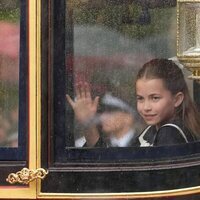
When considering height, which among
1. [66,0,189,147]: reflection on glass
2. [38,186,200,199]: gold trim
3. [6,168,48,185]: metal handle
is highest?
[66,0,189,147]: reflection on glass

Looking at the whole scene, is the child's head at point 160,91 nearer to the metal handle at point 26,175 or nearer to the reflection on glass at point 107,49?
the reflection on glass at point 107,49

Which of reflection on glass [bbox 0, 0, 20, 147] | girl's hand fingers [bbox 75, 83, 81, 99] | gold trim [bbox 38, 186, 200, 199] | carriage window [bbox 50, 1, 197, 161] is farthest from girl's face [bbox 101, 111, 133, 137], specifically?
reflection on glass [bbox 0, 0, 20, 147]

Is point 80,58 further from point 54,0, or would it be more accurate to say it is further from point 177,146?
point 177,146

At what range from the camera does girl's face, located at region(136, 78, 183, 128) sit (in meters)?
2.63

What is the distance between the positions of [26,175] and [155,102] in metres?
0.61

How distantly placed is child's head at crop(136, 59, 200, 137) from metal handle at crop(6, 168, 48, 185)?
1.56 feet

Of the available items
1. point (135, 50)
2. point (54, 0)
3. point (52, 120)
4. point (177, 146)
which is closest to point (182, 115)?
point (177, 146)

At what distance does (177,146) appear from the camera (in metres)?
2.64

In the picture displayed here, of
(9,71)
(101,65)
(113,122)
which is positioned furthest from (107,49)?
(9,71)

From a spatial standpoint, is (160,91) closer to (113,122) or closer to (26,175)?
(113,122)

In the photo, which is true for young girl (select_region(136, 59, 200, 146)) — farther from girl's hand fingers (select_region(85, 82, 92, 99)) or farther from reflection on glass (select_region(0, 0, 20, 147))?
reflection on glass (select_region(0, 0, 20, 147))

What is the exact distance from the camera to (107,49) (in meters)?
2.59

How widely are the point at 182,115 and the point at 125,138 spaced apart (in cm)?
27

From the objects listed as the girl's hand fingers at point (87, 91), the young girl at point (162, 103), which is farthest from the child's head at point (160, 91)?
the girl's hand fingers at point (87, 91)
